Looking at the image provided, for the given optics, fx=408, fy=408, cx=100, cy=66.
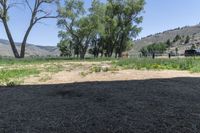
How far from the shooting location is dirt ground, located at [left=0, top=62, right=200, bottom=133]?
262 inches

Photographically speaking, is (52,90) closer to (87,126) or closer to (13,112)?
(13,112)

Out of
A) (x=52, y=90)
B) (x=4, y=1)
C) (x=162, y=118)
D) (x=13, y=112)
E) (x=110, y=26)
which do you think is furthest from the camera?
(x=110, y=26)

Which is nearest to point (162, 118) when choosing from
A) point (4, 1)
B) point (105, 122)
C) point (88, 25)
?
point (105, 122)

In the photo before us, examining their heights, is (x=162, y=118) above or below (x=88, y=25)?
below

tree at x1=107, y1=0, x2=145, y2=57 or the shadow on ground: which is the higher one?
tree at x1=107, y1=0, x2=145, y2=57

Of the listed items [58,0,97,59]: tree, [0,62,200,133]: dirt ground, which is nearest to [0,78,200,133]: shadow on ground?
[0,62,200,133]: dirt ground

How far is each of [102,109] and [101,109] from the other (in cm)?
2

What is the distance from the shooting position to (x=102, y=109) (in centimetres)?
780

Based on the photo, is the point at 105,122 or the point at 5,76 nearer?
the point at 105,122

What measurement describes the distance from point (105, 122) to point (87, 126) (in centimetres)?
36

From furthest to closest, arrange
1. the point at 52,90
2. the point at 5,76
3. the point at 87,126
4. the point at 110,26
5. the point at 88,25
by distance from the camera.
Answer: the point at 110,26, the point at 88,25, the point at 5,76, the point at 52,90, the point at 87,126

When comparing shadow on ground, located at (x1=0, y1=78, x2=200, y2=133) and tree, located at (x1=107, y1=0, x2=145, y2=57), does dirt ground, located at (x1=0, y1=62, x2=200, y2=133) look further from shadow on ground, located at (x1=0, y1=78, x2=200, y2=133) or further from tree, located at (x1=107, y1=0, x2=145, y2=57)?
tree, located at (x1=107, y1=0, x2=145, y2=57)

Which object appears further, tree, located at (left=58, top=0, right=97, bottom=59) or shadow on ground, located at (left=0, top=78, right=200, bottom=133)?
tree, located at (left=58, top=0, right=97, bottom=59)

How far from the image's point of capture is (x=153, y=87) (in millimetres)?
10562
